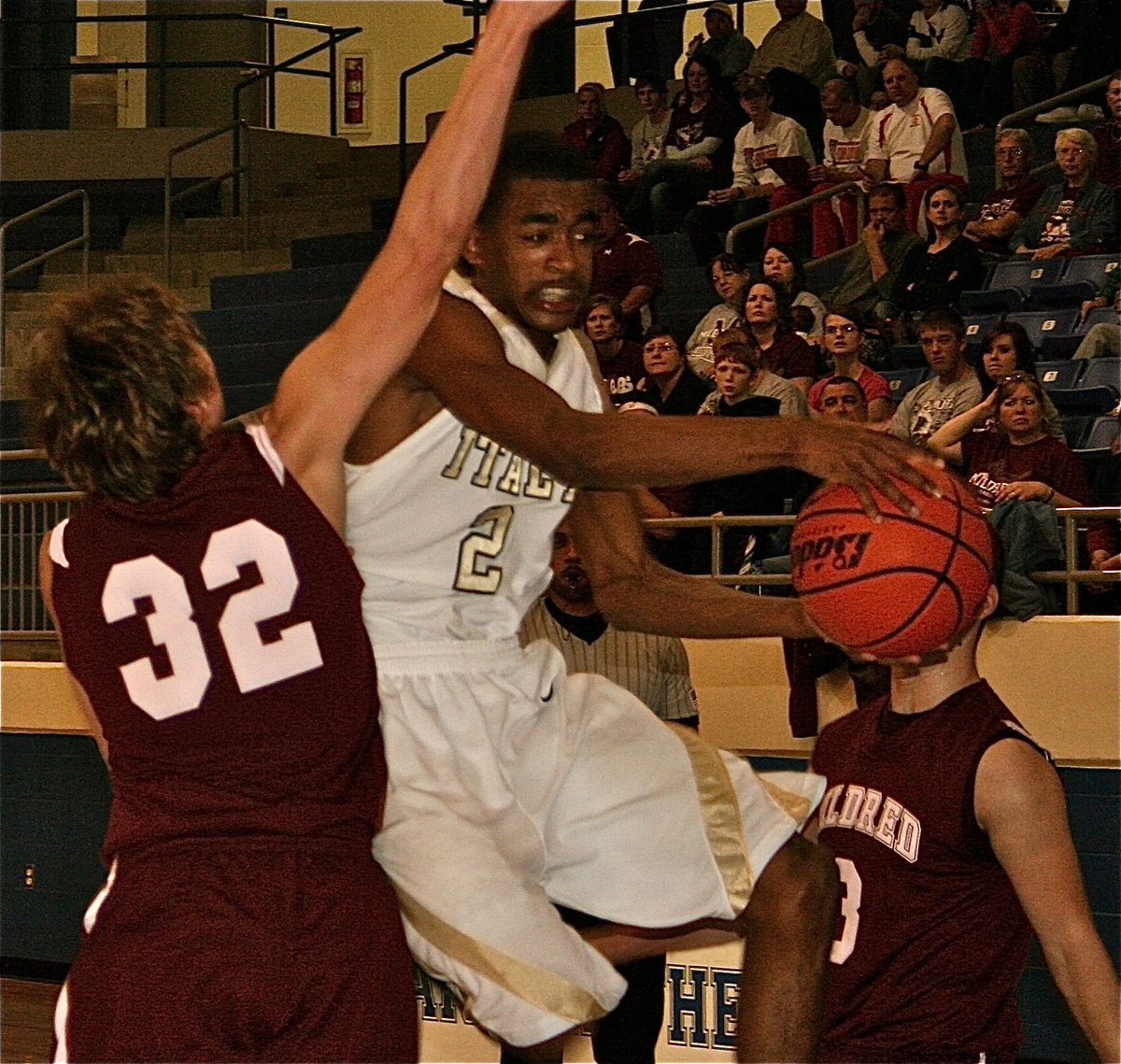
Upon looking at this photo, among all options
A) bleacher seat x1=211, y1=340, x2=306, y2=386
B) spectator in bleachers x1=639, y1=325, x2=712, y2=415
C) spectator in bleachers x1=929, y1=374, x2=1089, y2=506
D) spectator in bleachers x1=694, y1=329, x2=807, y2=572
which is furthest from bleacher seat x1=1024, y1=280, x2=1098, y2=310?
bleacher seat x1=211, y1=340, x2=306, y2=386

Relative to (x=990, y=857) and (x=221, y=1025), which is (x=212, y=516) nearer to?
(x=221, y=1025)

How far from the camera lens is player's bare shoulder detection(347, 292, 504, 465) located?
2.95 meters

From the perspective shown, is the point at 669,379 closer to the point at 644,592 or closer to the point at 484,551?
the point at 644,592

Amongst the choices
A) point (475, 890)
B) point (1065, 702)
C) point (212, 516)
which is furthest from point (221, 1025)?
point (1065, 702)

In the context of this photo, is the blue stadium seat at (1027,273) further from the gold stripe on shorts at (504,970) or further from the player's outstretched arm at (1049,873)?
the gold stripe on shorts at (504,970)

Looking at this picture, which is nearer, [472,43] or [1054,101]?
[1054,101]

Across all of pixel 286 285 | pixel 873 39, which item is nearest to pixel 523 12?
pixel 873 39

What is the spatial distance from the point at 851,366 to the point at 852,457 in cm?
556

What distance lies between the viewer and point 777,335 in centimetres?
864

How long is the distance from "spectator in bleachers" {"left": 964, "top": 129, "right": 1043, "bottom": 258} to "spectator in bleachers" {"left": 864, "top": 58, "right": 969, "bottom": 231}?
38 cm

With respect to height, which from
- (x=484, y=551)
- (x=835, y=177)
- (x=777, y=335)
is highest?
(x=835, y=177)

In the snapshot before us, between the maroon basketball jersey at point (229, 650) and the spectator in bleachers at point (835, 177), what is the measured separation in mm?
8174

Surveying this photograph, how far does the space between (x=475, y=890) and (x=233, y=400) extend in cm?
867

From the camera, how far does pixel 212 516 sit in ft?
8.36
